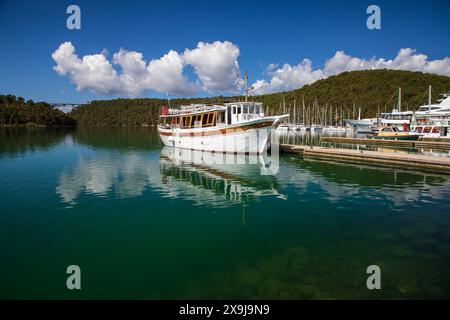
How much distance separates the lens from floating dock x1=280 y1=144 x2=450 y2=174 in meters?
27.3

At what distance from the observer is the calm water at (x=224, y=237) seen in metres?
8.47

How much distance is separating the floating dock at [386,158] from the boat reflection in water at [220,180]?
8534 mm

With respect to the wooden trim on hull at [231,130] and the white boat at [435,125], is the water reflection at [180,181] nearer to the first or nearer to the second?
the wooden trim on hull at [231,130]

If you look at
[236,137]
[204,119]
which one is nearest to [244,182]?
[236,137]

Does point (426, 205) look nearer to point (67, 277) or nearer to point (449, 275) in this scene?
point (449, 275)

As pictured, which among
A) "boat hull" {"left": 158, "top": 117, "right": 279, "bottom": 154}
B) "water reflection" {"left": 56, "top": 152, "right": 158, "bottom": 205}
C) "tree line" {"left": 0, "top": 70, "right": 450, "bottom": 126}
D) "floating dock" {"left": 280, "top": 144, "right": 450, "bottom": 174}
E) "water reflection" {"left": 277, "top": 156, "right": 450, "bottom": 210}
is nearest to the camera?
"water reflection" {"left": 277, "top": 156, "right": 450, "bottom": 210}

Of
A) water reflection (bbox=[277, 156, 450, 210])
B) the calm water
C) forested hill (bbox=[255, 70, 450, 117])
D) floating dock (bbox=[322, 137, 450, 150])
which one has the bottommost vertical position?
the calm water

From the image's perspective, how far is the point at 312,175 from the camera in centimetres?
2559

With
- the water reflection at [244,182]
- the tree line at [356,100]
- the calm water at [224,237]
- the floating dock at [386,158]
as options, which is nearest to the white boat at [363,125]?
the tree line at [356,100]

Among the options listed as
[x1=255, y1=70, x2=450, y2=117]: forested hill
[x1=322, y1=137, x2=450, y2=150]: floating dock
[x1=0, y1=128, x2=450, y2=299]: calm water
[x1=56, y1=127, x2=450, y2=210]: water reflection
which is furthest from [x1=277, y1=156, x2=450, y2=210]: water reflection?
[x1=255, y1=70, x2=450, y2=117]: forested hill

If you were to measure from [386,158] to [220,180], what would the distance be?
20583 millimetres

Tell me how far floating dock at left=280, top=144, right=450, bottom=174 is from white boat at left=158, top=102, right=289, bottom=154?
24.9 ft

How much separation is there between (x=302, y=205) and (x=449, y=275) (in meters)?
8.09

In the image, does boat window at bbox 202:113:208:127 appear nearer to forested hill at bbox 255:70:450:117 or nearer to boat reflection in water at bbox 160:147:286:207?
boat reflection in water at bbox 160:147:286:207
